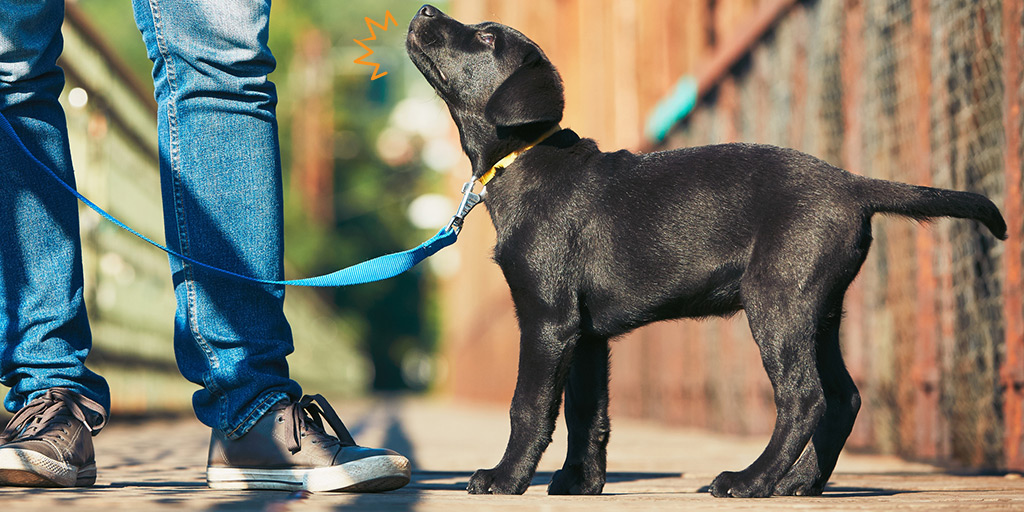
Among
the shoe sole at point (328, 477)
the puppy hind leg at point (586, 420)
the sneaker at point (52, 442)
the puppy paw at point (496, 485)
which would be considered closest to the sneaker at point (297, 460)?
the shoe sole at point (328, 477)

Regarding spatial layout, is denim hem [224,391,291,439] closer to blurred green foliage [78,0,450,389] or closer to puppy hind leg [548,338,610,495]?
puppy hind leg [548,338,610,495]

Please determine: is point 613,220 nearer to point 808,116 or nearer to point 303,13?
point 808,116

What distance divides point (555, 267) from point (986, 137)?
2013 mm

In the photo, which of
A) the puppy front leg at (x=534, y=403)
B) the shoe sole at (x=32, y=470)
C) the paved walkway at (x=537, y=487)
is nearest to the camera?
the paved walkway at (x=537, y=487)

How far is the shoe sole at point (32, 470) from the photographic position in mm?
2420

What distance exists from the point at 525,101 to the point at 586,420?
2.47ft

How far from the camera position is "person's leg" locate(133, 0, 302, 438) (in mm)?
2617

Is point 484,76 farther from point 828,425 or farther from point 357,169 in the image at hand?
point 357,169

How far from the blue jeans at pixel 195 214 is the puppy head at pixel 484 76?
46 cm

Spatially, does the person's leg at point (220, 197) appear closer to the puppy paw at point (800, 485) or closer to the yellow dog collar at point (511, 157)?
the yellow dog collar at point (511, 157)

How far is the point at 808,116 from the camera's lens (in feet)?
19.3

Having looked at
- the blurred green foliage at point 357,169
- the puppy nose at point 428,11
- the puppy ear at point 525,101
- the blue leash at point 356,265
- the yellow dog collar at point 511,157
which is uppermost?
the blurred green foliage at point 357,169

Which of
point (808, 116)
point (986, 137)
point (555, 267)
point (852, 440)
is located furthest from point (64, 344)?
point (808, 116)

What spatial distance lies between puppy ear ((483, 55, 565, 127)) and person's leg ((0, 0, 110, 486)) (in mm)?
1050
